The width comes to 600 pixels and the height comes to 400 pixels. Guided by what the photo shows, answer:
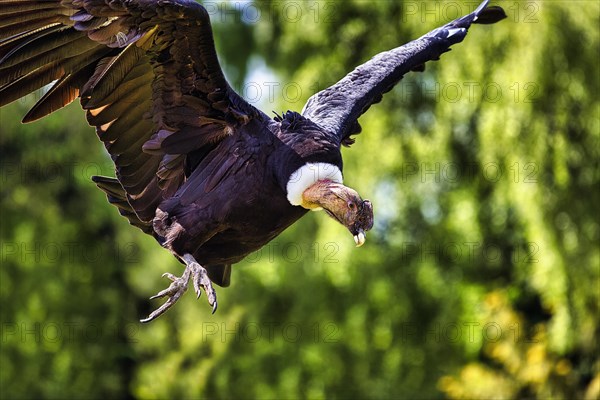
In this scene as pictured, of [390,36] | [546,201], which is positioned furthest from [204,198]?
[390,36]

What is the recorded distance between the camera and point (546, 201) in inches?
429

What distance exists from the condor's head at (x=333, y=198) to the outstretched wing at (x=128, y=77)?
0.56 m

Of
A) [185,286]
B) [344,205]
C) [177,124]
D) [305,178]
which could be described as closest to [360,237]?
[344,205]

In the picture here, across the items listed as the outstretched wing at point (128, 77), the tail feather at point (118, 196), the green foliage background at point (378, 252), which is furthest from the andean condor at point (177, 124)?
the green foliage background at point (378, 252)

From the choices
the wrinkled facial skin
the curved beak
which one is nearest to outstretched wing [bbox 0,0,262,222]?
the wrinkled facial skin

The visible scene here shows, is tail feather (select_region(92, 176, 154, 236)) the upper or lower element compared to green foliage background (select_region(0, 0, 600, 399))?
upper

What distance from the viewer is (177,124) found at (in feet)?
18.1

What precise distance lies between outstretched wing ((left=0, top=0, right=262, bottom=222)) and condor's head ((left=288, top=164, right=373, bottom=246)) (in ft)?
1.85

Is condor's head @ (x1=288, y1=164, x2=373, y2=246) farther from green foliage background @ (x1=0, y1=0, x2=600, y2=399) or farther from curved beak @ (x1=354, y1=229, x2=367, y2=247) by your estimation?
green foliage background @ (x1=0, y1=0, x2=600, y2=399)

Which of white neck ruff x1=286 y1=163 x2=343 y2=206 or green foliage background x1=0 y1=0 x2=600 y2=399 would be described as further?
green foliage background x1=0 y1=0 x2=600 y2=399

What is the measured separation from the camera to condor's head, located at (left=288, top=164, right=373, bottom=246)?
4863 mm

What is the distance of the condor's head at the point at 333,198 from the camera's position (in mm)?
4863

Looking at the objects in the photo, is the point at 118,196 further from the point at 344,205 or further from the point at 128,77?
the point at 344,205

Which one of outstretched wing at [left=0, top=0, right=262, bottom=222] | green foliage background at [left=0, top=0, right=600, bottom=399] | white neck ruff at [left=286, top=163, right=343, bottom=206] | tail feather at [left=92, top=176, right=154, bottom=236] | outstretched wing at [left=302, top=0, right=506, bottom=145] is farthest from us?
green foliage background at [left=0, top=0, right=600, bottom=399]
